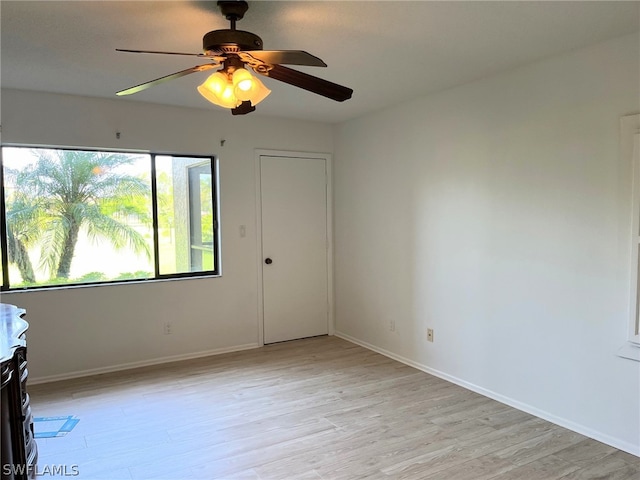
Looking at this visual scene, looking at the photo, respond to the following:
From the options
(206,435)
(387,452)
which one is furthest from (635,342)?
(206,435)

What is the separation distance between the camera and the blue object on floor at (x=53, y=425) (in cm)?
285

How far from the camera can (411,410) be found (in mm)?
3211

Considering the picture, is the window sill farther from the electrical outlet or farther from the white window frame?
the electrical outlet

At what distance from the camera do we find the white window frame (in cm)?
254

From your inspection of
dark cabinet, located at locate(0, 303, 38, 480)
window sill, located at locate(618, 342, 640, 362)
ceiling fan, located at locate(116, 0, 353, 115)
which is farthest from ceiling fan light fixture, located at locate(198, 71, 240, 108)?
window sill, located at locate(618, 342, 640, 362)


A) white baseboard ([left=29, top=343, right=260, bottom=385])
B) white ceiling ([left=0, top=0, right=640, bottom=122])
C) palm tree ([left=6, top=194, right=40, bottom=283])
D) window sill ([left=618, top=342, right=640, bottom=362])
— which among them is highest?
white ceiling ([left=0, top=0, right=640, bottom=122])

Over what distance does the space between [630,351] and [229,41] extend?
2.73 metres

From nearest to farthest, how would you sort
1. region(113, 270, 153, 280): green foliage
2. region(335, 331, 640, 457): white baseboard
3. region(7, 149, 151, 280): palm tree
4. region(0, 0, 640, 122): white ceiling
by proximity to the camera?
1. region(0, 0, 640, 122): white ceiling
2. region(335, 331, 640, 457): white baseboard
3. region(7, 149, 151, 280): palm tree
4. region(113, 270, 153, 280): green foliage

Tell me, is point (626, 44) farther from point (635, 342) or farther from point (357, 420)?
point (357, 420)

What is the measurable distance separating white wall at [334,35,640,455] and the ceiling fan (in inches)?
62.2

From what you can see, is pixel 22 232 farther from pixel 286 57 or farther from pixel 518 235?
pixel 518 235

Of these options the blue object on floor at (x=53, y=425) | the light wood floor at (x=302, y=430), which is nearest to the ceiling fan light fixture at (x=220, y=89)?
the light wood floor at (x=302, y=430)

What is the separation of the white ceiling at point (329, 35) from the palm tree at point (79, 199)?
2.22 feet

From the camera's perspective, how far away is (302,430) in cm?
292
